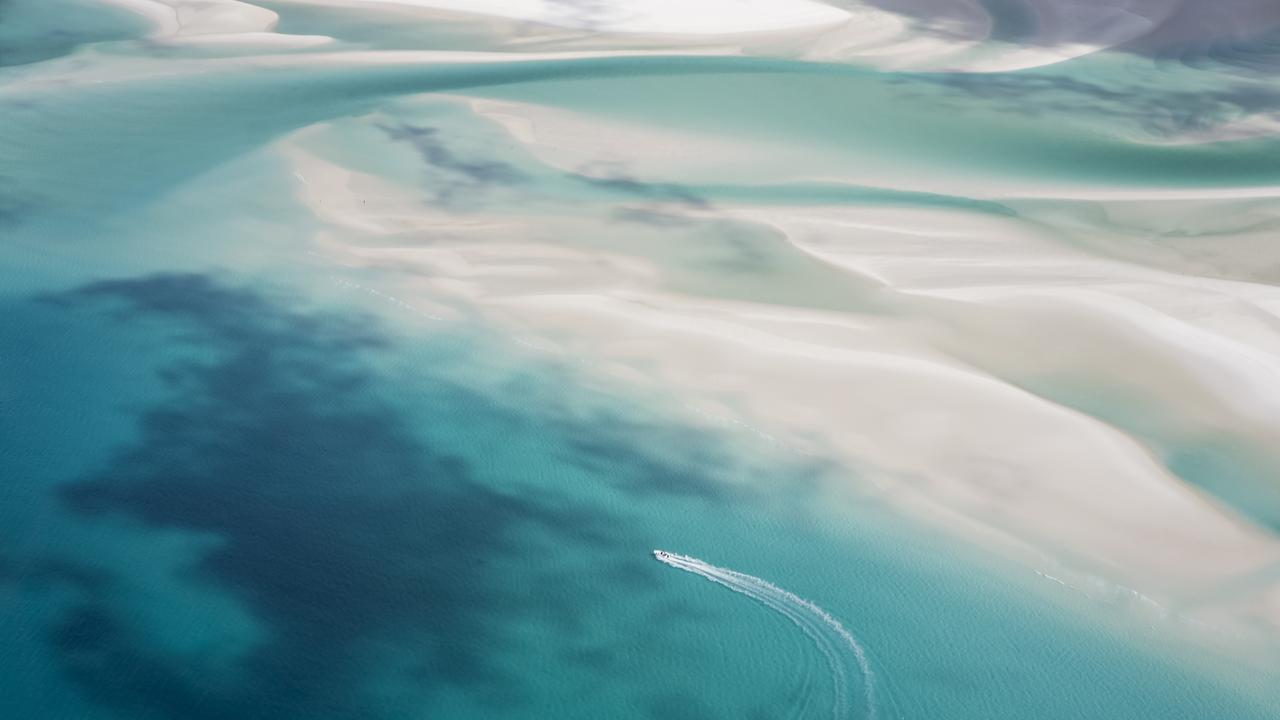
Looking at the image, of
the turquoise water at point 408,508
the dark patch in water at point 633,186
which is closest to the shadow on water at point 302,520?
the turquoise water at point 408,508

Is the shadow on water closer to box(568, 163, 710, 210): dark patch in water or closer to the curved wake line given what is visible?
the curved wake line

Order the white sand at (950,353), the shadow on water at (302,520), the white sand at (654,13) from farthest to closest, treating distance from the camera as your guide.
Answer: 1. the white sand at (654,13)
2. the white sand at (950,353)
3. the shadow on water at (302,520)

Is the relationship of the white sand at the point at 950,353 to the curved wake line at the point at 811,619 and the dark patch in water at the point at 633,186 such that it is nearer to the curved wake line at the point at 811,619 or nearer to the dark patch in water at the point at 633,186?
the dark patch in water at the point at 633,186

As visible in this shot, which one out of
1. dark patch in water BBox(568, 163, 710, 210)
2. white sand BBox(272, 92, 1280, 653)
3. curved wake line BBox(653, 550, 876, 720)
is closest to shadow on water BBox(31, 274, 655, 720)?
curved wake line BBox(653, 550, 876, 720)

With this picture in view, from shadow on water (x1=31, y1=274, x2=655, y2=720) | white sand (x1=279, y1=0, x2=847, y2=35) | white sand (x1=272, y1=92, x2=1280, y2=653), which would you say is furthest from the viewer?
A: white sand (x1=279, y1=0, x2=847, y2=35)

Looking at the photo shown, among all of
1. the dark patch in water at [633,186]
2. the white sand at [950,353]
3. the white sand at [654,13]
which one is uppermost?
the white sand at [654,13]

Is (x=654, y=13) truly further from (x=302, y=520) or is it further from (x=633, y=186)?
(x=302, y=520)

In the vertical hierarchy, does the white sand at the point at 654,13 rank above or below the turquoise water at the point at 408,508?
above

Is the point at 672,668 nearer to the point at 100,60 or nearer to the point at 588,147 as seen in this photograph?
the point at 588,147

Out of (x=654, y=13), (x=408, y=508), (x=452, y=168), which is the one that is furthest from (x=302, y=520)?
(x=654, y=13)
